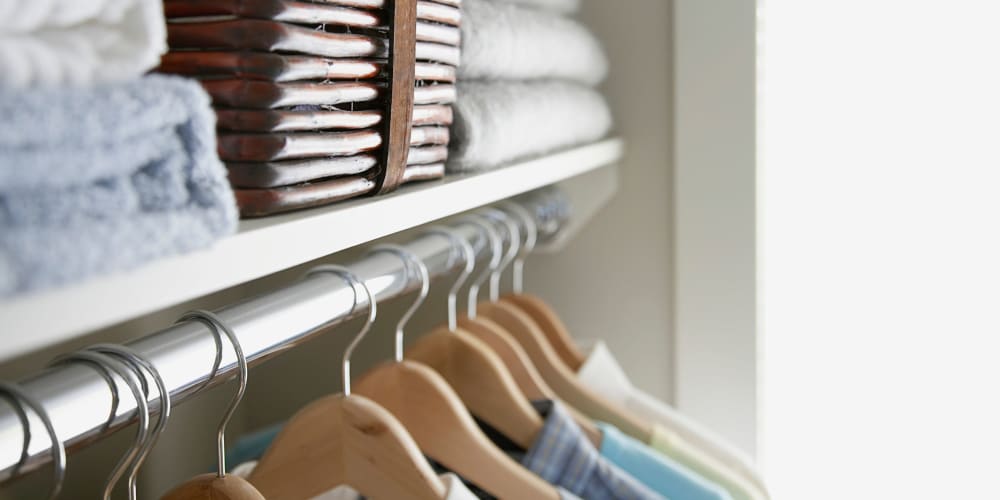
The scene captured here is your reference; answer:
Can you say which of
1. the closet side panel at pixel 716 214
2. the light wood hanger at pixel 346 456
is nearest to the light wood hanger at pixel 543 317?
the closet side panel at pixel 716 214

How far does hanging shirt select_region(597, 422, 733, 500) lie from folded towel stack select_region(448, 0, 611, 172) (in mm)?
250

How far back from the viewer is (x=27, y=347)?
0.27 metres

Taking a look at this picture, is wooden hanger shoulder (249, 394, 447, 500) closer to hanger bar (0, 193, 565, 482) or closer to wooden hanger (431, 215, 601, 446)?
hanger bar (0, 193, 565, 482)

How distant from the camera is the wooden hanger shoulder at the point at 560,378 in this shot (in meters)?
0.91

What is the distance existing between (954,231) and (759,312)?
0.22 m

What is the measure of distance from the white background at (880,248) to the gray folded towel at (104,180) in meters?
0.84

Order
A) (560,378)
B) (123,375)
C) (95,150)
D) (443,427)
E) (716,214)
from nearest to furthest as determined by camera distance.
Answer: (95,150), (123,375), (443,427), (560,378), (716,214)

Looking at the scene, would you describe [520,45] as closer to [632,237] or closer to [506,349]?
[506,349]

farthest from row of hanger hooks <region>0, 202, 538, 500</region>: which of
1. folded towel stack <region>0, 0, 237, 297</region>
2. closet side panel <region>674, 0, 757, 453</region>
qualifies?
closet side panel <region>674, 0, 757, 453</region>

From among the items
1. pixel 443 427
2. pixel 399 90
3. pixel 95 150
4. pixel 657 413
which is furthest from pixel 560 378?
pixel 95 150

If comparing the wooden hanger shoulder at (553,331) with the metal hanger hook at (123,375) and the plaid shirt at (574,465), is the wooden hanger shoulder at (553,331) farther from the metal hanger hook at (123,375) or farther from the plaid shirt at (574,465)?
the metal hanger hook at (123,375)

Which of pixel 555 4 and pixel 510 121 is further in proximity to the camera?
pixel 555 4

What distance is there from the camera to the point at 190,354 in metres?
0.47

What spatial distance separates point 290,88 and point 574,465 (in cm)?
45
